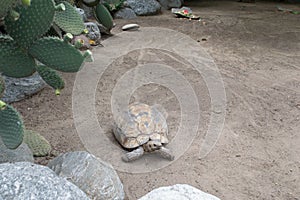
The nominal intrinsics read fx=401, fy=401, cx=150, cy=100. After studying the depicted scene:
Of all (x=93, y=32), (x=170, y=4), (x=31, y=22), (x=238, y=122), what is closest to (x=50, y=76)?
(x=31, y=22)

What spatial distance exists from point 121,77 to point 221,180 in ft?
5.49

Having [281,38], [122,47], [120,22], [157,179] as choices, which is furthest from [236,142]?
[120,22]

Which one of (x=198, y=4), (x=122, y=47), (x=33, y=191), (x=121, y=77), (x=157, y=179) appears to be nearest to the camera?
(x=33, y=191)

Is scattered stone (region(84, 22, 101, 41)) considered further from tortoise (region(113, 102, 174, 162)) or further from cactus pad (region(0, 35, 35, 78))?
cactus pad (region(0, 35, 35, 78))

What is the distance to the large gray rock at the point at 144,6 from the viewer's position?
716 centimetres

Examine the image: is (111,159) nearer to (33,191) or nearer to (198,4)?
(33,191)

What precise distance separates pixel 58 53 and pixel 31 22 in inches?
6.6

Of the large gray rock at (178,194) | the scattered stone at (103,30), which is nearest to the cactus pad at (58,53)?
the large gray rock at (178,194)

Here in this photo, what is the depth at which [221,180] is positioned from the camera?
2.39 meters

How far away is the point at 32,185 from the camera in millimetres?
1551

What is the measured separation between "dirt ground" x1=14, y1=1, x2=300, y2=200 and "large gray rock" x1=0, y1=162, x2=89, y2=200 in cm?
66

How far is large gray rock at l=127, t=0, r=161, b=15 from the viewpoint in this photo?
7164 mm

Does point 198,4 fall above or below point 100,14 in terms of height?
below

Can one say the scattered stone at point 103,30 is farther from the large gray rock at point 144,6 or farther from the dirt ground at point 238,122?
the large gray rock at point 144,6
